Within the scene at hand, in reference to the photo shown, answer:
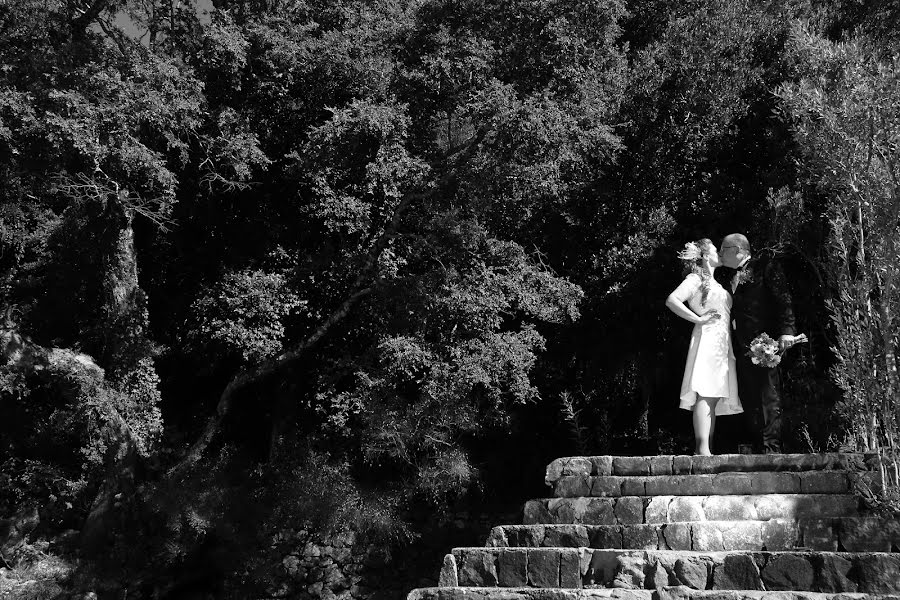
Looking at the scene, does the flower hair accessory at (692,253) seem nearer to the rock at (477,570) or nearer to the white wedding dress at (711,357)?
the white wedding dress at (711,357)

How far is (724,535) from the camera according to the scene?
6.39m

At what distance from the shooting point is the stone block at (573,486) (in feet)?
24.3

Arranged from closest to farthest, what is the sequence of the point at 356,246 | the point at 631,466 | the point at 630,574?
the point at 630,574
the point at 631,466
the point at 356,246

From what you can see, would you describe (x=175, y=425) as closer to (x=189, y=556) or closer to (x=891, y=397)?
(x=189, y=556)

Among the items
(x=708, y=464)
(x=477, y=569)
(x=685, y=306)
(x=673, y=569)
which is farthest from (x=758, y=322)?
(x=477, y=569)

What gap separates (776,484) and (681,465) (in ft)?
2.39

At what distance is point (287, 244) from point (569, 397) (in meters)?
4.81

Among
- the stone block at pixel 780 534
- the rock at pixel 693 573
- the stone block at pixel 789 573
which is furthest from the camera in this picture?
the stone block at pixel 780 534

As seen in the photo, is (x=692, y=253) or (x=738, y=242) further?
(x=692, y=253)

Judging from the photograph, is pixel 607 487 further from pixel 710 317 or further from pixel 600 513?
pixel 710 317

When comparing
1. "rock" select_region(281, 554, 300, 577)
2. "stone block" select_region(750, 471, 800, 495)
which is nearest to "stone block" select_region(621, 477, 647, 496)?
"stone block" select_region(750, 471, 800, 495)

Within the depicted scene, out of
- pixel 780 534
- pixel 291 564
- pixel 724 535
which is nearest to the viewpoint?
pixel 780 534

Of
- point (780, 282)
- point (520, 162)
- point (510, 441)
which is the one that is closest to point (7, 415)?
point (510, 441)

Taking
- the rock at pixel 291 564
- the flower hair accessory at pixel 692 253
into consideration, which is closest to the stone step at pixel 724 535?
the flower hair accessory at pixel 692 253
